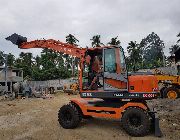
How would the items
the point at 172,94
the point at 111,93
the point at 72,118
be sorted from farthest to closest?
the point at 172,94
the point at 72,118
the point at 111,93

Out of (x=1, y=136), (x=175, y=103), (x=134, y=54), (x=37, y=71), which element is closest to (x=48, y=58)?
(x=37, y=71)

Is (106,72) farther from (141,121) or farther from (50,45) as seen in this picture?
(50,45)

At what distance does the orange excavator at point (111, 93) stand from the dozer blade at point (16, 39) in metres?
2.36

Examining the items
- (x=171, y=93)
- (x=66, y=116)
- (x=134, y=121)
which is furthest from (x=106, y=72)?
(x=171, y=93)

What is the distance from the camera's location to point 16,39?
11797 mm

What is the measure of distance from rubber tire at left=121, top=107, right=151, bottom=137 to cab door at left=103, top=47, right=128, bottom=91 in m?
0.97

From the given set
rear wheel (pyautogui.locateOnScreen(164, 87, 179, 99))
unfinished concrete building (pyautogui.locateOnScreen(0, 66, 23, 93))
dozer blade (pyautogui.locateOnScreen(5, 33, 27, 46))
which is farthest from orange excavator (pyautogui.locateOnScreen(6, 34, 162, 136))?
unfinished concrete building (pyautogui.locateOnScreen(0, 66, 23, 93))

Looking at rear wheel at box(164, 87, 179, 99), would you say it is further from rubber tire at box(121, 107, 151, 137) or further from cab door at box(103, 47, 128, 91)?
rubber tire at box(121, 107, 151, 137)

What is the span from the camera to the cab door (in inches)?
388

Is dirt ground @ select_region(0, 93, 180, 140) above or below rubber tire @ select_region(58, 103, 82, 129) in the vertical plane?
below

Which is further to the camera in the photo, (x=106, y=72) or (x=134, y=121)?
(x=106, y=72)

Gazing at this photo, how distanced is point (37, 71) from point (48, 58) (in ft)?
17.4

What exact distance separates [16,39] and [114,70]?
4889 millimetres

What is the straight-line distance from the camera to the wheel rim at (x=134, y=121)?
9.17 meters
